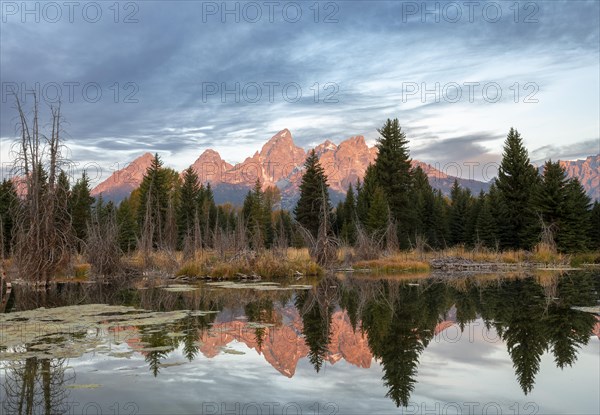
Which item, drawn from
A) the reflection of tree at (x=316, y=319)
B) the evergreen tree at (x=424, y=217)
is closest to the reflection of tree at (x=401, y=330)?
the reflection of tree at (x=316, y=319)

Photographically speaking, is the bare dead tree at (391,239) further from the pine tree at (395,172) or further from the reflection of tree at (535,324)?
the reflection of tree at (535,324)

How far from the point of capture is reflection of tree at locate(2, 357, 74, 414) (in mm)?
5383

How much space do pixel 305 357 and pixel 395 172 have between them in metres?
43.9

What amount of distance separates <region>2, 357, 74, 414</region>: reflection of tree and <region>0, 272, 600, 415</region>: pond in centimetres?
2

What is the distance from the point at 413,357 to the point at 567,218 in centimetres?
3605

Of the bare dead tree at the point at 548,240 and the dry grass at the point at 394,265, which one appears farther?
the bare dead tree at the point at 548,240

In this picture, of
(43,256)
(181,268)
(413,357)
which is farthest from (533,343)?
(181,268)

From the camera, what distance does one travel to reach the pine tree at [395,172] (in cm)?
4912

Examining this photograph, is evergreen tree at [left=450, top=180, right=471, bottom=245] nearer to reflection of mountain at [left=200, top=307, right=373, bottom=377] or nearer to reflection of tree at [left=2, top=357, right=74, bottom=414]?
reflection of mountain at [left=200, top=307, right=373, bottom=377]

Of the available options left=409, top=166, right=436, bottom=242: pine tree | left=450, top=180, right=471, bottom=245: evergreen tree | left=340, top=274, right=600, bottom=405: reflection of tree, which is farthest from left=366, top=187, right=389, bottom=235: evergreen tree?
left=340, top=274, right=600, bottom=405: reflection of tree

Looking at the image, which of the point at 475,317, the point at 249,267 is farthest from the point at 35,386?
the point at 249,267

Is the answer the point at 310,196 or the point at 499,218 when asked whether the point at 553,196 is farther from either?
the point at 310,196

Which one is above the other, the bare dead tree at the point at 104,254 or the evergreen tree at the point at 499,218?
the evergreen tree at the point at 499,218

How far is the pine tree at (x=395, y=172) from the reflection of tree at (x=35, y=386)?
4279 centimetres
